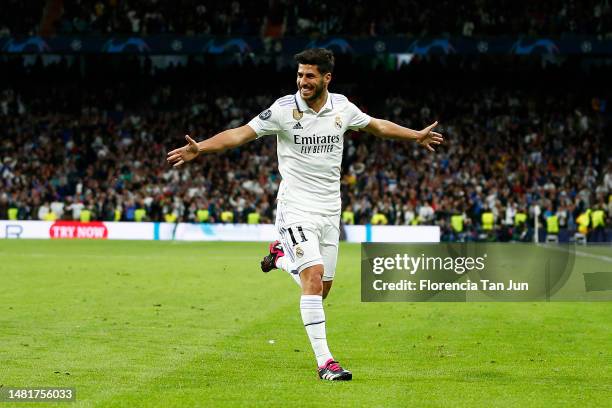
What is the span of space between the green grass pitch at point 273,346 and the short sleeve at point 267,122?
2154 mm

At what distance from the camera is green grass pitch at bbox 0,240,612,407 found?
26.7 feet

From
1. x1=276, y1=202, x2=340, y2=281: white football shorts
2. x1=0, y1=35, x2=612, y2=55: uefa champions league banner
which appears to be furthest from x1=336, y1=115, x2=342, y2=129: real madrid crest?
x1=0, y1=35, x2=612, y2=55: uefa champions league banner

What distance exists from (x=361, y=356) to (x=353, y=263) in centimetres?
1715

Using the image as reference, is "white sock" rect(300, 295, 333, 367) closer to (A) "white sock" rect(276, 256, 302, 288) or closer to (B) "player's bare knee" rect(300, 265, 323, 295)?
(B) "player's bare knee" rect(300, 265, 323, 295)

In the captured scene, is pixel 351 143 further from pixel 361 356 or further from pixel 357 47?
pixel 361 356

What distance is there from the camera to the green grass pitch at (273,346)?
8148 millimetres

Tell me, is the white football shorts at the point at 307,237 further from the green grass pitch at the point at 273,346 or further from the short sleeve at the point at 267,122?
the green grass pitch at the point at 273,346

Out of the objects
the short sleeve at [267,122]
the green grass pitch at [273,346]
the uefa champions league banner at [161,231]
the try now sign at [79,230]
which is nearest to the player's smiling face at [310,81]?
the short sleeve at [267,122]

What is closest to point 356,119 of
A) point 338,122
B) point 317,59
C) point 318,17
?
point 338,122

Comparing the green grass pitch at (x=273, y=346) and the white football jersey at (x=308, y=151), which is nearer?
the green grass pitch at (x=273, y=346)

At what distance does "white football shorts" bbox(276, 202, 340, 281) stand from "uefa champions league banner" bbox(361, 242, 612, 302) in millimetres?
6407

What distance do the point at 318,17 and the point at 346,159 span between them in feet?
22.2

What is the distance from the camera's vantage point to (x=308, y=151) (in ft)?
30.2

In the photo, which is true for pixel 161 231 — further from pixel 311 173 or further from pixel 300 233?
pixel 300 233
